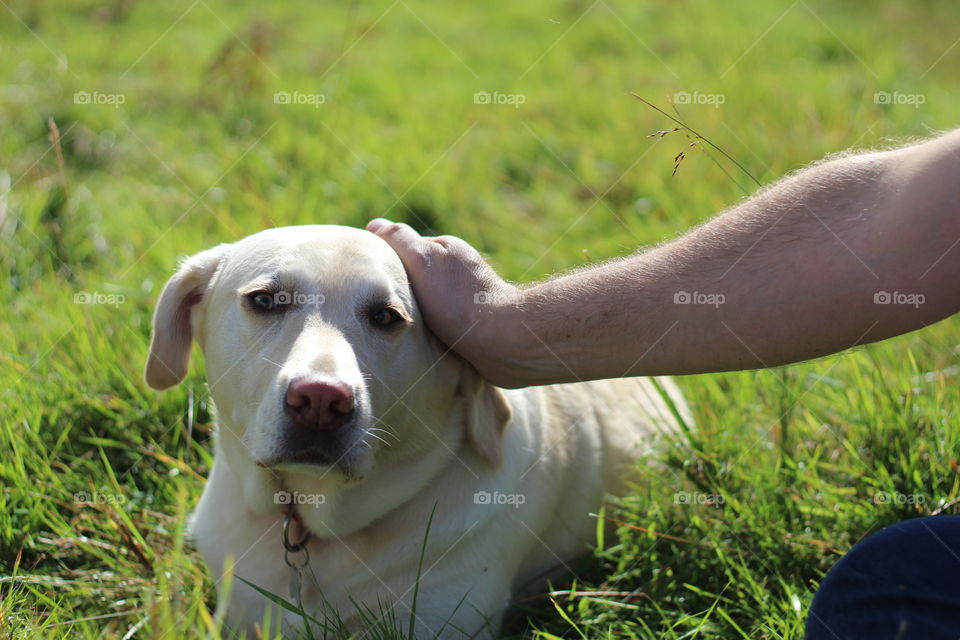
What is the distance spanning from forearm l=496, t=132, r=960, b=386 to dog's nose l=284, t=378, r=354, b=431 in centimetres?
57

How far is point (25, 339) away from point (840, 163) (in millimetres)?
3342

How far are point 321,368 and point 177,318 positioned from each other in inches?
33.6

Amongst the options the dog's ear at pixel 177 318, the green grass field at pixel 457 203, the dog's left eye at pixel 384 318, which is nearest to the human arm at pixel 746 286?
the dog's left eye at pixel 384 318

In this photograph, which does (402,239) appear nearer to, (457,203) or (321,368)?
(321,368)

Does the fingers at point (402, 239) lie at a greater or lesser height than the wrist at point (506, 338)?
greater

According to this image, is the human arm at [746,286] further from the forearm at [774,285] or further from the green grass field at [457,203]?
the green grass field at [457,203]

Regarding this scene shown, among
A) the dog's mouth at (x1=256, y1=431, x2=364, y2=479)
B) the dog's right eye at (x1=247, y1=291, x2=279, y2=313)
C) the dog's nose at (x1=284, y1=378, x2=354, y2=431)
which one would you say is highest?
the dog's right eye at (x1=247, y1=291, x2=279, y2=313)

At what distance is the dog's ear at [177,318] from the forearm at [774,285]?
37.9 inches

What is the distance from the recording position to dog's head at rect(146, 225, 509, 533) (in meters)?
2.41

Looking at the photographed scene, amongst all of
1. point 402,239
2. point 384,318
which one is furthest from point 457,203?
point 384,318

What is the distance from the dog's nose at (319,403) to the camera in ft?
7.55

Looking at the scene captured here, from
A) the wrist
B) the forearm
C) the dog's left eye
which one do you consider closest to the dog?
the dog's left eye

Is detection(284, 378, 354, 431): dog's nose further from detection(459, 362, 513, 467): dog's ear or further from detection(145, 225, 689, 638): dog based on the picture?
detection(459, 362, 513, 467): dog's ear

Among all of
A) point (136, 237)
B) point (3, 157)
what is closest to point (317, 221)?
point (136, 237)
